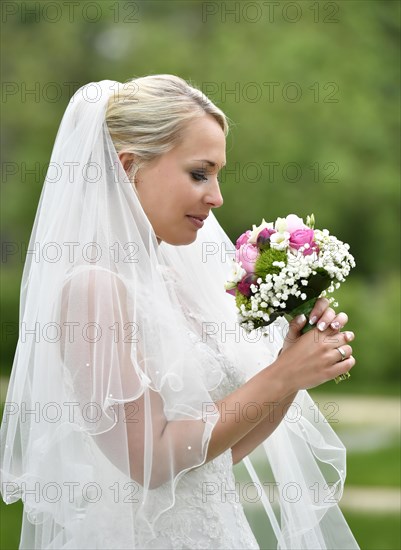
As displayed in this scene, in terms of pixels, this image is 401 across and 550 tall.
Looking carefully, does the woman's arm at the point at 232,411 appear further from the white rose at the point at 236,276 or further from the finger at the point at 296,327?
the white rose at the point at 236,276

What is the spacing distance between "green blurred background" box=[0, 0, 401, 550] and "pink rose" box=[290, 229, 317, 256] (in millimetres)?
16040

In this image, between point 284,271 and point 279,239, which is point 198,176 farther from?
point 284,271

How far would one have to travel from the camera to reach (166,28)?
69.3 feet

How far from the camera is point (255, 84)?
67.7 ft

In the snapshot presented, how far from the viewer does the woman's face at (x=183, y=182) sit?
11.7 feet

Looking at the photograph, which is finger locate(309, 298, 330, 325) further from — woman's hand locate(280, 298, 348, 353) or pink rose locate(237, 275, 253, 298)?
pink rose locate(237, 275, 253, 298)

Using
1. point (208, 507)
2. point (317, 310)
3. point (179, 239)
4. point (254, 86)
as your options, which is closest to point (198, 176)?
point (179, 239)

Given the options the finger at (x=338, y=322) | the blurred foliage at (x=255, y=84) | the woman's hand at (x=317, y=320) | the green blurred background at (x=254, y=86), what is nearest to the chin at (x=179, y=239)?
the woman's hand at (x=317, y=320)

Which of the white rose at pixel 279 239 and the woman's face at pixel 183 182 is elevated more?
the woman's face at pixel 183 182

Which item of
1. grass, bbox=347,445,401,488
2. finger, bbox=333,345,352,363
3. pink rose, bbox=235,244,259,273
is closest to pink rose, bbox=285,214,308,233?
pink rose, bbox=235,244,259,273

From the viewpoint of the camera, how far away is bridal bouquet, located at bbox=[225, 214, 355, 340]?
346 centimetres

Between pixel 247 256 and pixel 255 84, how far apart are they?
57.3ft

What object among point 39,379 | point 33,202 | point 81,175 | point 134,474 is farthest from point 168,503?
point 33,202

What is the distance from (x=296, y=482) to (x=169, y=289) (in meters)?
0.95
